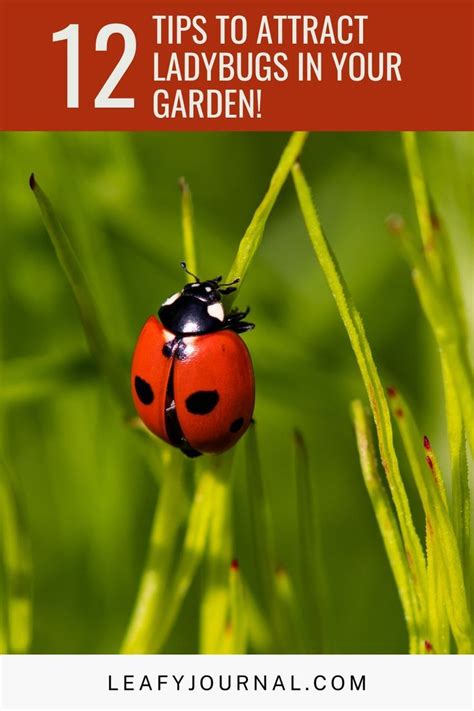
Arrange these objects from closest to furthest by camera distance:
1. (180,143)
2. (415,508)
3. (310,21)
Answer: (310,21) < (415,508) < (180,143)

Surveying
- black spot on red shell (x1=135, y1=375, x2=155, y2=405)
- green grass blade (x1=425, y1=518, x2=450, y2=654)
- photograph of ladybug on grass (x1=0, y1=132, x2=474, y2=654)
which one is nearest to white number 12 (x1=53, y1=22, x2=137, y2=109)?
photograph of ladybug on grass (x1=0, y1=132, x2=474, y2=654)

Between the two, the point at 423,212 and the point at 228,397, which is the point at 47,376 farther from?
the point at 423,212

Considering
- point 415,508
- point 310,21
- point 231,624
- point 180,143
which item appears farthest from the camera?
point 180,143

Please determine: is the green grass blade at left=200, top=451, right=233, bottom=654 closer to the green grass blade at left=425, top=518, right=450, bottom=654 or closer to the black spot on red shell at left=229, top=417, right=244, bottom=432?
the black spot on red shell at left=229, top=417, right=244, bottom=432

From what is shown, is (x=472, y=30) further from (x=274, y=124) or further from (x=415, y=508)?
(x=415, y=508)
